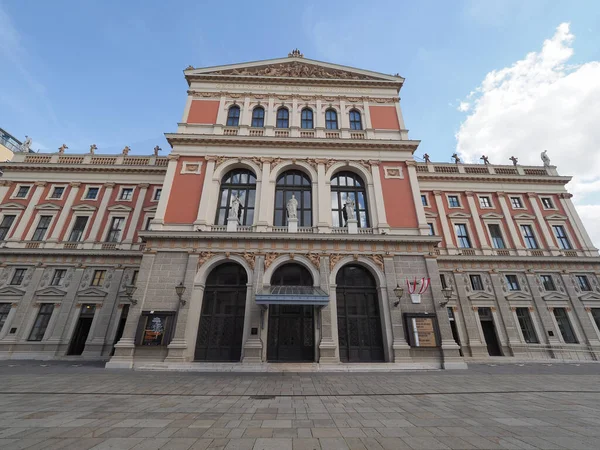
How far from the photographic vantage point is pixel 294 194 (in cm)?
1864

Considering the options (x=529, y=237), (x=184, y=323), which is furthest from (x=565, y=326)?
(x=184, y=323)

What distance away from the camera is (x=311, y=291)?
14.3 meters

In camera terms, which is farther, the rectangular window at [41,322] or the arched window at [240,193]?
the rectangular window at [41,322]

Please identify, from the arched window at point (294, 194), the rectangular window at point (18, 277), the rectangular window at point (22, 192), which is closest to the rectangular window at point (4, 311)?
the rectangular window at point (18, 277)

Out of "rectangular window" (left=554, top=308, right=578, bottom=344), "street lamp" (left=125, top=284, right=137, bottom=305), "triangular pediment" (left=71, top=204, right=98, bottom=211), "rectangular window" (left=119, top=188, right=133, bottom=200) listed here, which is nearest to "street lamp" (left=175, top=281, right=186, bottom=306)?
"street lamp" (left=125, top=284, right=137, bottom=305)

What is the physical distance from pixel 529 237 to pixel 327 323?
73.2ft

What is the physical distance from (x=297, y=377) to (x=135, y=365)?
8.25 metres

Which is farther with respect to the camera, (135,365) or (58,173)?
(58,173)

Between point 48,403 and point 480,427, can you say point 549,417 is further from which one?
point 48,403

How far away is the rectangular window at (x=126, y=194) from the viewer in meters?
24.5

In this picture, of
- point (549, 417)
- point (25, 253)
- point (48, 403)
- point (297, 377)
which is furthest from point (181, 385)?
point (25, 253)

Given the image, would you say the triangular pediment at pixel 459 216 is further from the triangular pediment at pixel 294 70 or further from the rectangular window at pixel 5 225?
the rectangular window at pixel 5 225

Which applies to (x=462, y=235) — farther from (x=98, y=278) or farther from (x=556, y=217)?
(x=98, y=278)

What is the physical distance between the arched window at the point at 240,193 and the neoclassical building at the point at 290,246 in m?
0.14
